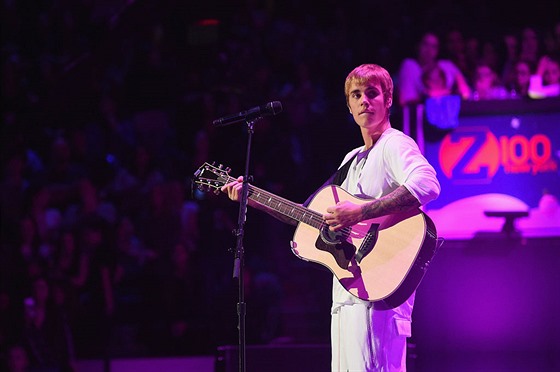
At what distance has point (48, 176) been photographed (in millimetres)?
8898

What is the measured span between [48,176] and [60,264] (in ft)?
4.57

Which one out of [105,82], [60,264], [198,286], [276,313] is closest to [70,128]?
[105,82]

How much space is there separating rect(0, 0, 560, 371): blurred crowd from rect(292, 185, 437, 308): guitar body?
2.92 metres

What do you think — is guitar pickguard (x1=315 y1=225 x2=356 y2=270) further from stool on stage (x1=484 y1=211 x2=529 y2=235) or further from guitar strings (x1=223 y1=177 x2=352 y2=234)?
stool on stage (x1=484 y1=211 x2=529 y2=235)

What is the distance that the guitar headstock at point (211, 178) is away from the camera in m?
4.48

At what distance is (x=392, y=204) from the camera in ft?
12.4

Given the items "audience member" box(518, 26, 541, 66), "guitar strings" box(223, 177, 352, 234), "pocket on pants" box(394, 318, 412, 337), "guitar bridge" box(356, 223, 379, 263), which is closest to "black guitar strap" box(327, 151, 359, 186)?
"guitar strings" box(223, 177, 352, 234)

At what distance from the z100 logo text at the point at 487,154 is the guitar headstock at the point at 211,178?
2434 mm

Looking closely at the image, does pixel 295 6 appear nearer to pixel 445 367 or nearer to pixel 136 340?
pixel 136 340

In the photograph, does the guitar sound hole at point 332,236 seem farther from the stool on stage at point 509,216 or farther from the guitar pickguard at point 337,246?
the stool on stage at point 509,216

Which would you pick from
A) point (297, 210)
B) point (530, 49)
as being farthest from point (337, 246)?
point (530, 49)

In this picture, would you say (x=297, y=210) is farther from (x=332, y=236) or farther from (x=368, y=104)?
(x=368, y=104)

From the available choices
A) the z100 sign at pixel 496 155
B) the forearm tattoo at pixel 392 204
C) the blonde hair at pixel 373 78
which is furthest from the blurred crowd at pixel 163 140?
the forearm tattoo at pixel 392 204

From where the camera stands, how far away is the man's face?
399 centimetres
